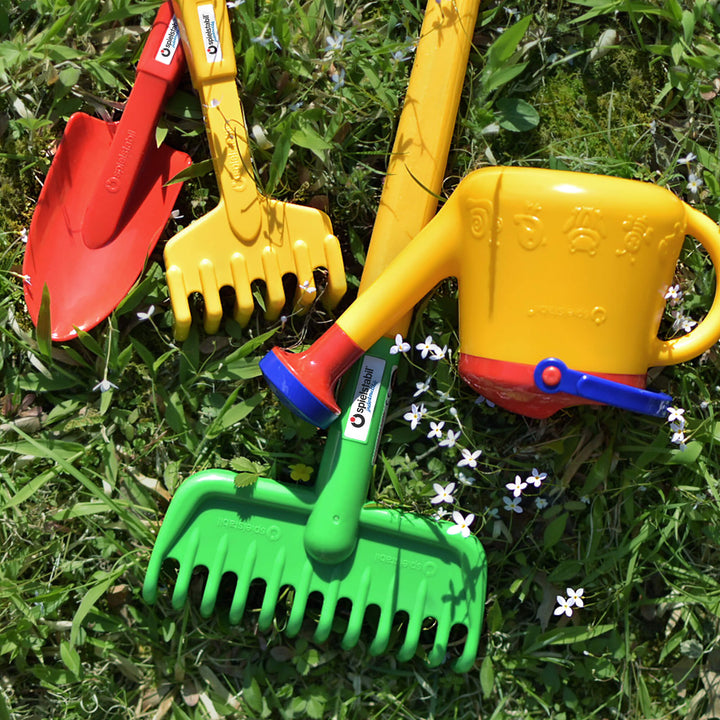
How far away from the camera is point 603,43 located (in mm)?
1523

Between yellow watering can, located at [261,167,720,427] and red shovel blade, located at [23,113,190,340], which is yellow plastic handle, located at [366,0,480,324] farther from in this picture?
red shovel blade, located at [23,113,190,340]

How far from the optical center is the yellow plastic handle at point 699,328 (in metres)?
1.31

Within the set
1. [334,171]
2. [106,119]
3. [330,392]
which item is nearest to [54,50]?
[106,119]

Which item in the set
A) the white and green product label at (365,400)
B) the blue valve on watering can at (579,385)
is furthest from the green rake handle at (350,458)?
the blue valve on watering can at (579,385)

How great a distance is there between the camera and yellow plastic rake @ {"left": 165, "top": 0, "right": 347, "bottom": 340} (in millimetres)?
1400

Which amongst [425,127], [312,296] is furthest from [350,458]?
[425,127]

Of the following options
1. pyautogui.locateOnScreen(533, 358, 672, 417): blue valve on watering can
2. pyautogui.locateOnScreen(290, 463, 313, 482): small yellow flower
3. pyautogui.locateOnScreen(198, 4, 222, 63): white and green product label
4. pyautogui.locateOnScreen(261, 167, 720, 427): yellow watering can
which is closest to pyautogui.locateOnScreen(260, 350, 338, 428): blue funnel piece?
pyautogui.locateOnScreen(261, 167, 720, 427): yellow watering can

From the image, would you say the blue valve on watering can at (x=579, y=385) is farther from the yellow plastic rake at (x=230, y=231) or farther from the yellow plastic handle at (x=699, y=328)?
the yellow plastic rake at (x=230, y=231)

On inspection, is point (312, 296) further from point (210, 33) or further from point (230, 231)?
point (210, 33)

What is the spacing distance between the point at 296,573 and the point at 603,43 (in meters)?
1.12

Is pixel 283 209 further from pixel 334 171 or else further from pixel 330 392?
pixel 330 392

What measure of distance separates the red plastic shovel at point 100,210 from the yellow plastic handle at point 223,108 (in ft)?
0.17

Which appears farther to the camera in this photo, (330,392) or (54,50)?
(54,50)

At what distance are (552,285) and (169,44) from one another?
785 mm
